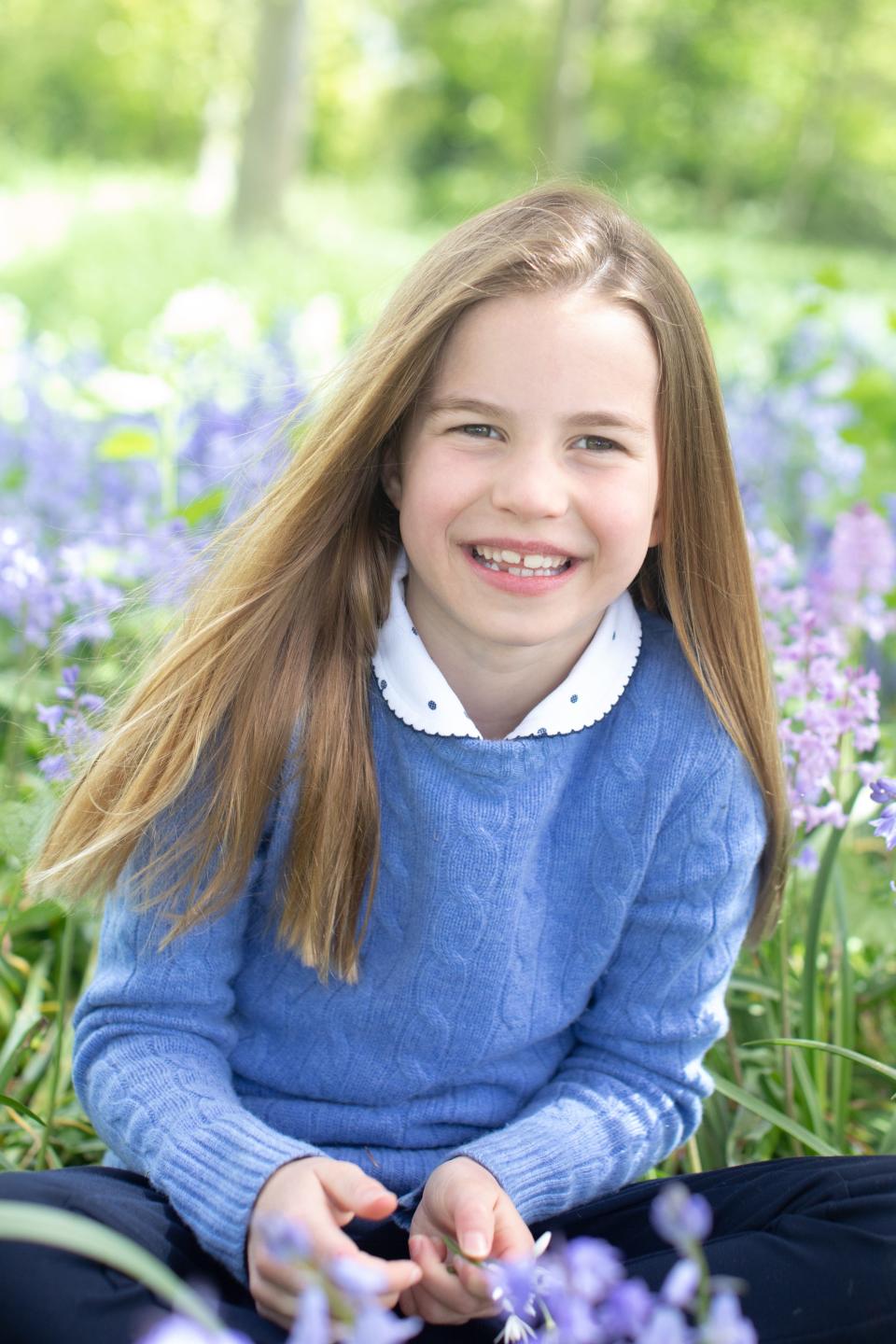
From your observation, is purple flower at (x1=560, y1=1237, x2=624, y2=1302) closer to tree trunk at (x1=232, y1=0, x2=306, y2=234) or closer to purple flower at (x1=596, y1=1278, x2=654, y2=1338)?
purple flower at (x1=596, y1=1278, x2=654, y2=1338)

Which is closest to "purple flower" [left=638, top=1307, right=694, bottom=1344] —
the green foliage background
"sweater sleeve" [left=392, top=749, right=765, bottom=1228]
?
"sweater sleeve" [left=392, top=749, right=765, bottom=1228]

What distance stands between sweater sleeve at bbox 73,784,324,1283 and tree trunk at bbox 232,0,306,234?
39.2 ft

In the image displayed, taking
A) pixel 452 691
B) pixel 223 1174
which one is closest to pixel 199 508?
pixel 452 691

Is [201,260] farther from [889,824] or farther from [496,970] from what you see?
[889,824]

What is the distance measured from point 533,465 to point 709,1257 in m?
0.83

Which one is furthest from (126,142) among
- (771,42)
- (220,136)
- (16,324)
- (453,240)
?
(453,240)

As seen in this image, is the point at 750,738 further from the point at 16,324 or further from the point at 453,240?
the point at 16,324

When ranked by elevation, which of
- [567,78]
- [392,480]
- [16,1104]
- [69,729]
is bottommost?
[16,1104]

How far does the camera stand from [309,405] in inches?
77.9

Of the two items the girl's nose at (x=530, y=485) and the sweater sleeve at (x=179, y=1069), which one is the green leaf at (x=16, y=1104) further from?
the girl's nose at (x=530, y=485)

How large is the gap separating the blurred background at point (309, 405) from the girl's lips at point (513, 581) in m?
→ 0.38

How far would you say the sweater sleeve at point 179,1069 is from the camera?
1.46 metres

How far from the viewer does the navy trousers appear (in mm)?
1292

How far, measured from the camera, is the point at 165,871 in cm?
163
